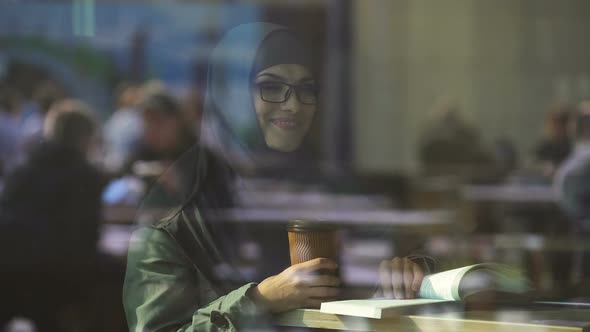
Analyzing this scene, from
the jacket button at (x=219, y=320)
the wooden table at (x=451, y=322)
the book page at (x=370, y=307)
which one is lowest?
the jacket button at (x=219, y=320)

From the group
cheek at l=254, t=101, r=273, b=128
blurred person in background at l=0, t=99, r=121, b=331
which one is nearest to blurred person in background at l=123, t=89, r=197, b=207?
blurred person in background at l=0, t=99, r=121, b=331

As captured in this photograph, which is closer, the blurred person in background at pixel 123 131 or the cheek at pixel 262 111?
the cheek at pixel 262 111

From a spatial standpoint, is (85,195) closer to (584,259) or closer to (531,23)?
(584,259)

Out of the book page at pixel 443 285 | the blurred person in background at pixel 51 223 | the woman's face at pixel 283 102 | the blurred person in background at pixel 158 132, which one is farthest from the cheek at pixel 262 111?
the blurred person in background at pixel 51 223

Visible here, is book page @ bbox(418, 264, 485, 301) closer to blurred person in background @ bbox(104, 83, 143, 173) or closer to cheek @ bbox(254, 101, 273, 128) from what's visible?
cheek @ bbox(254, 101, 273, 128)

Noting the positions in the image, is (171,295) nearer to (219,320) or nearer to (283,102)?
(219,320)

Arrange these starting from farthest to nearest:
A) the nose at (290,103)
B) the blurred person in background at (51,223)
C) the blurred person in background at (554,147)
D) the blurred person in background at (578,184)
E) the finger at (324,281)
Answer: the blurred person in background at (554,147) < the blurred person in background at (578,184) < the blurred person in background at (51,223) < the nose at (290,103) < the finger at (324,281)

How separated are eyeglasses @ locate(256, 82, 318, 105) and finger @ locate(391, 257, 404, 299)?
0.35m

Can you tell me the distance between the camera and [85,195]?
4605 millimetres

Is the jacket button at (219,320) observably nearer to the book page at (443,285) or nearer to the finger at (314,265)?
the finger at (314,265)

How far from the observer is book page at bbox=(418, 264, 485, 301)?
1.69 meters

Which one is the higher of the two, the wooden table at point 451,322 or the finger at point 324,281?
the finger at point 324,281

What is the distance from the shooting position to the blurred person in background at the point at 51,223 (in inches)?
180

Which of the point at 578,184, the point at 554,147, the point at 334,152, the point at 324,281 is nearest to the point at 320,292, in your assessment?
the point at 324,281
